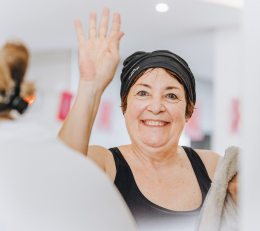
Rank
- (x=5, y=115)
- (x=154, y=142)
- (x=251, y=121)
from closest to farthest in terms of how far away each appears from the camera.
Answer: (x=251, y=121) → (x=5, y=115) → (x=154, y=142)

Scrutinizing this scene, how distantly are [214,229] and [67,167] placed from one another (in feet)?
1.52

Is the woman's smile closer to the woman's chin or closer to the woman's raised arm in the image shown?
the woman's chin

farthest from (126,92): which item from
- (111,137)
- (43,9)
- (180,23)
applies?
(43,9)

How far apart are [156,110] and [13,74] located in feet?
1.44

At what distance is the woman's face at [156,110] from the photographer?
71 centimetres

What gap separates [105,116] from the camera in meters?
0.74

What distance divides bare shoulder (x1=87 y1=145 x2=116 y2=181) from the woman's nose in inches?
7.6

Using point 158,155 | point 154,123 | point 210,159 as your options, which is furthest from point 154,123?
point 210,159

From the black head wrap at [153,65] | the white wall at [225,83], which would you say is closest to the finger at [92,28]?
the black head wrap at [153,65]

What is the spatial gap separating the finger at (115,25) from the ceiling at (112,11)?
0.09 feet

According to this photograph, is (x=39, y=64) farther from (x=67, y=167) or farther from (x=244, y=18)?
(x=244, y=18)

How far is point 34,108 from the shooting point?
707 mm

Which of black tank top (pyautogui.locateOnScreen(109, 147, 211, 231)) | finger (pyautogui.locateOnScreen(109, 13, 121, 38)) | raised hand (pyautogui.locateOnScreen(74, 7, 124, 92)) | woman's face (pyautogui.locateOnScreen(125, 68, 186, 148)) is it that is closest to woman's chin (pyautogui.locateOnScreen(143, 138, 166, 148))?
woman's face (pyautogui.locateOnScreen(125, 68, 186, 148))

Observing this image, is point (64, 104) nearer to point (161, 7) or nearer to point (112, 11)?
point (112, 11)
